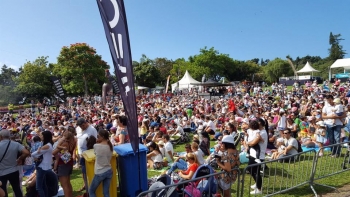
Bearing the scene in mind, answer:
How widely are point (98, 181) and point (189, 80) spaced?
39.2 meters

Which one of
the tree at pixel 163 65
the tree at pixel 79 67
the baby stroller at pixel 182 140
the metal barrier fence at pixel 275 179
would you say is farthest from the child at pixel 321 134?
the tree at pixel 163 65

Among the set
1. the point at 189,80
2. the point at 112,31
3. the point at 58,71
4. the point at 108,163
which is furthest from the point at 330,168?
the point at 58,71

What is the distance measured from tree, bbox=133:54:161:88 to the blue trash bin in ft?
A: 206

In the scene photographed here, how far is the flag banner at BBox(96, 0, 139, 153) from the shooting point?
3908 mm

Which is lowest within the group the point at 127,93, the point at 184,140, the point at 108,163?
the point at 184,140

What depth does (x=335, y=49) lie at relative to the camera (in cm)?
9894

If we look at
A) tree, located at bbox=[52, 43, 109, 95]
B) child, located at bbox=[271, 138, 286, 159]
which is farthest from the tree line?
child, located at bbox=[271, 138, 286, 159]

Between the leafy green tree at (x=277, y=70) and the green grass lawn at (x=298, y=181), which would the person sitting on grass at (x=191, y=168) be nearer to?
the green grass lawn at (x=298, y=181)

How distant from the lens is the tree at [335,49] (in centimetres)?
9632

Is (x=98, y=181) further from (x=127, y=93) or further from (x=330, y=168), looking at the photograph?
(x=330, y=168)

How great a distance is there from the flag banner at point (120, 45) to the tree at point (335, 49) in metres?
107

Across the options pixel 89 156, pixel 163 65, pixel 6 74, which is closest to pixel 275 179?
pixel 89 156

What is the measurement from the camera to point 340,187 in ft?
19.0

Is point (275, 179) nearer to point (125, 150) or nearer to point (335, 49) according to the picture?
point (125, 150)
